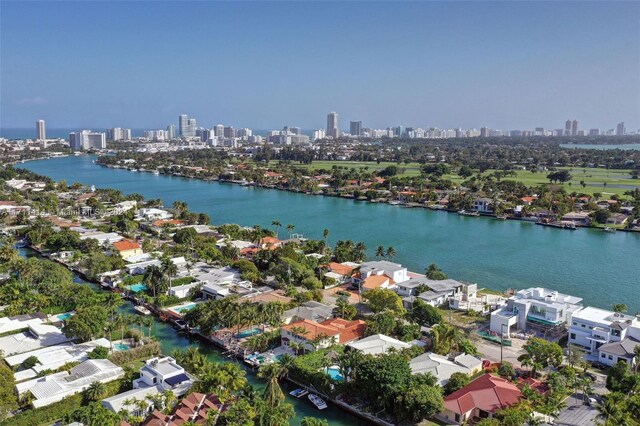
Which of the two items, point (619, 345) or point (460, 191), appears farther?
point (460, 191)

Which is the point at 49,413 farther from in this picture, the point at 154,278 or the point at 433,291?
the point at 433,291

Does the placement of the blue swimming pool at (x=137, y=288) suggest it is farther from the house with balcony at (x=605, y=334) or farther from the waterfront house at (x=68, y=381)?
the house with balcony at (x=605, y=334)

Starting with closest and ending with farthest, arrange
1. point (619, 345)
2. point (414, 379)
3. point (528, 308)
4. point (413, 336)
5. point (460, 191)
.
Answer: point (414, 379), point (619, 345), point (413, 336), point (528, 308), point (460, 191)

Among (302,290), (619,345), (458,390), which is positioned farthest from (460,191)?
(458,390)

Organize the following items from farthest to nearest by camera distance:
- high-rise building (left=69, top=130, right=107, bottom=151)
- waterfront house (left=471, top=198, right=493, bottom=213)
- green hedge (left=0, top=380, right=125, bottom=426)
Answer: high-rise building (left=69, top=130, right=107, bottom=151) → waterfront house (left=471, top=198, right=493, bottom=213) → green hedge (left=0, top=380, right=125, bottom=426)

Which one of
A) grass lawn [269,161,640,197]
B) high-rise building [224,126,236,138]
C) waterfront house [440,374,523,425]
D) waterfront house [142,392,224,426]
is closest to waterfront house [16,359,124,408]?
waterfront house [142,392,224,426]

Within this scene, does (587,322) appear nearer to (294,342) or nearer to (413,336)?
(413,336)

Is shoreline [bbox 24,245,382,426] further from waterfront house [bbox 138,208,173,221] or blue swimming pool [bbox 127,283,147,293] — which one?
waterfront house [bbox 138,208,173,221]
